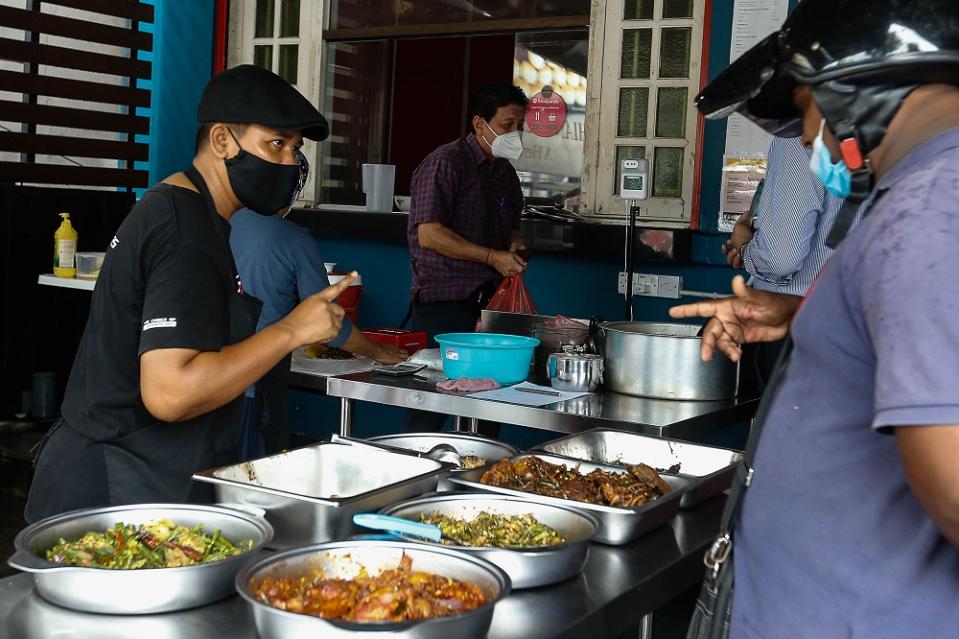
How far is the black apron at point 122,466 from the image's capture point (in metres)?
2.18

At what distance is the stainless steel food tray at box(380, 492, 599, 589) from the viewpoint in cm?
165

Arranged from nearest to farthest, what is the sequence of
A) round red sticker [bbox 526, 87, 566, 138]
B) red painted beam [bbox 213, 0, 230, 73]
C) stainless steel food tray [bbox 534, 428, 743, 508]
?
1. stainless steel food tray [bbox 534, 428, 743, 508]
2. round red sticker [bbox 526, 87, 566, 138]
3. red painted beam [bbox 213, 0, 230, 73]

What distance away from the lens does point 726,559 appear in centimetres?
148

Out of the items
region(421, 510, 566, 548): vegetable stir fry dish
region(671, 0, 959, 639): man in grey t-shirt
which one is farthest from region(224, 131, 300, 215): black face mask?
region(671, 0, 959, 639): man in grey t-shirt

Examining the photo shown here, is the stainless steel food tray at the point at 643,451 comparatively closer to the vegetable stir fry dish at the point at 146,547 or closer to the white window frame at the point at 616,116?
the vegetable stir fry dish at the point at 146,547

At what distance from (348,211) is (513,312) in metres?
2.20

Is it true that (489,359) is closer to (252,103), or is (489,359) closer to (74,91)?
(252,103)

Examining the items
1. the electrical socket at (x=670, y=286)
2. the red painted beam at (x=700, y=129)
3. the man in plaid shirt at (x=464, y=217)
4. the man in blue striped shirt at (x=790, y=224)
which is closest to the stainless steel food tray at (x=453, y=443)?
the man in blue striped shirt at (x=790, y=224)

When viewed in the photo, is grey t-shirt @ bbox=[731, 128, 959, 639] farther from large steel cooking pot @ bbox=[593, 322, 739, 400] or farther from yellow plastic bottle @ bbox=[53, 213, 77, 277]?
yellow plastic bottle @ bbox=[53, 213, 77, 277]

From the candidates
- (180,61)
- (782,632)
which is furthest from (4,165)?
(782,632)

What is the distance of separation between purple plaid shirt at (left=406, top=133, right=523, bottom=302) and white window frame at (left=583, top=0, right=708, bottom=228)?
632mm

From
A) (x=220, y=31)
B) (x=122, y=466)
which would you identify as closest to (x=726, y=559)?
(x=122, y=466)

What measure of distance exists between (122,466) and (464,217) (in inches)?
115

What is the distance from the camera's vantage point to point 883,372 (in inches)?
42.5
